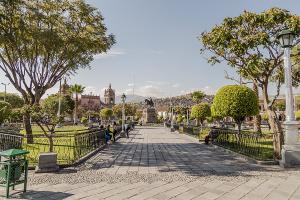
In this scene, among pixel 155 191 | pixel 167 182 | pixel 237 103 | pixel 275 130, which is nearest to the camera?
pixel 155 191

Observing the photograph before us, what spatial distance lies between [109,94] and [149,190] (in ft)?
475

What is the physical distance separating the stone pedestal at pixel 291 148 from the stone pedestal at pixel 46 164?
348 inches

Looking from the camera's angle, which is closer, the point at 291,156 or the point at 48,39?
the point at 291,156

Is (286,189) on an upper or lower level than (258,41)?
lower

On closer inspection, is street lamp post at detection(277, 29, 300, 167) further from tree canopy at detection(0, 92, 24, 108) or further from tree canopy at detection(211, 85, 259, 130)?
tree canopy at detection(0, 92, 24, 108)

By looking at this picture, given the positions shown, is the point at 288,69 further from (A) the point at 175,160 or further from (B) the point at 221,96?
(B) the point at 221,96

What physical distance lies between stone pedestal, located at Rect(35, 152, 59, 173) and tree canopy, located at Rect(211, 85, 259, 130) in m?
14.6

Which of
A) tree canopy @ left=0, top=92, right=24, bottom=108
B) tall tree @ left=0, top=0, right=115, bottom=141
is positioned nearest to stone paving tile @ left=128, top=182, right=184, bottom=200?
tall tree @ left=0, top=0, right=115, bottom=141

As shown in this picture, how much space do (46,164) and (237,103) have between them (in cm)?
1521

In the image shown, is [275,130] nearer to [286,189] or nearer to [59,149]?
[286,189]

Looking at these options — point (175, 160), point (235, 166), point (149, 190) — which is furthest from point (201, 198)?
point (175, 160)

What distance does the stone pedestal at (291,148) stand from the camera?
1184 centimetres

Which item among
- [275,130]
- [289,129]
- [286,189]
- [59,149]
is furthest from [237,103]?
[286,189]

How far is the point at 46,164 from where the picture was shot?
1104 centimetres
